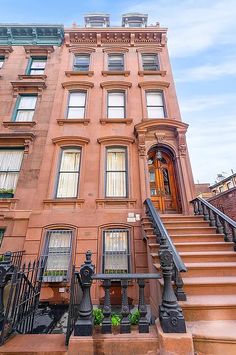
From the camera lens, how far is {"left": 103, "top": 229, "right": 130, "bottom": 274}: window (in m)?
6.79

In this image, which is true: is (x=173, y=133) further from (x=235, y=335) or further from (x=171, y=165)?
(x=235, y=335)

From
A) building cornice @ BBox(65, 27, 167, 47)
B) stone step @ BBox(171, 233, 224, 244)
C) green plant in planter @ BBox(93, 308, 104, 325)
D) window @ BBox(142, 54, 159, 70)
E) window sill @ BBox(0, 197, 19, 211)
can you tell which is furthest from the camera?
building cornice @ BBox(65, 27, 167, 47)

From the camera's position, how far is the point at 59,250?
278 inches

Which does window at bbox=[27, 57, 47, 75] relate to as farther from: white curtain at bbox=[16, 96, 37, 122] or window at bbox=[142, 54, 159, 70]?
window at bbox=[142, 54, 159, 70]

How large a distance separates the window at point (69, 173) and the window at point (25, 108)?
2.88 m

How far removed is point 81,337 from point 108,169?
→ 21.1 feet

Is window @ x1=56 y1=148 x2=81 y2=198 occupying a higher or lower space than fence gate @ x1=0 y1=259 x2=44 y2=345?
higher

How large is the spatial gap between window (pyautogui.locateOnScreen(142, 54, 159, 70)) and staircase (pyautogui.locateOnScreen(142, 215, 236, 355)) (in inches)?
384

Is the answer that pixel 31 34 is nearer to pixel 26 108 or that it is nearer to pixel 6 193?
pixel 26 108

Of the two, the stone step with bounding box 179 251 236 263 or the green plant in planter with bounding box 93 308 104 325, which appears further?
the stone step with bounding box 179 251 236 263

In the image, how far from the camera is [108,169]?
864 cm

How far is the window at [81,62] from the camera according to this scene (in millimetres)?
→ 11523

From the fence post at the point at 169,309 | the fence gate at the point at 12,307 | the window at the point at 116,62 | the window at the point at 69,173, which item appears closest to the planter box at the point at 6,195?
the window at the point at 69,173

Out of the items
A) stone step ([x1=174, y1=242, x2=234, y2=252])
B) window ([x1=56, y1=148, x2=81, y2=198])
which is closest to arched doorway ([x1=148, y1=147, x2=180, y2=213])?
stone step ([x1=174, y1=242, x2=234, y2=252])
